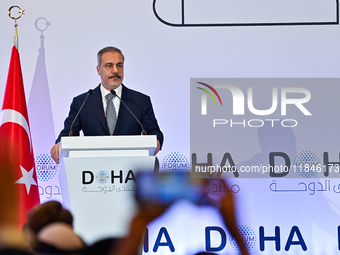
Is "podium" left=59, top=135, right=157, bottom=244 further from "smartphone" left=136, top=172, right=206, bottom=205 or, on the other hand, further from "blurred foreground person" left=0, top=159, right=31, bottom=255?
"blurred foreground person" left=0, top=159, right=31, bottom=255

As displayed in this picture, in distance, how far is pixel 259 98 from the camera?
15.9 ft

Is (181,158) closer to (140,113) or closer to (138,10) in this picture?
(140,113)

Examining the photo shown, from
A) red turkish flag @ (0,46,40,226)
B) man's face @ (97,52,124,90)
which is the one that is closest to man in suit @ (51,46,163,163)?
man's face @ (97,52,124,90)

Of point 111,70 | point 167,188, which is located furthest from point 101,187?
point 111,70

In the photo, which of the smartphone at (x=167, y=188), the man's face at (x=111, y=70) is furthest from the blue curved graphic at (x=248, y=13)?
the smartphone at (x=167, y=188)

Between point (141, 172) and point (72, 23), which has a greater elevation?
point (72, 23)

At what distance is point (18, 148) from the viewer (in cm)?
422

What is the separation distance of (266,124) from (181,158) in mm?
881

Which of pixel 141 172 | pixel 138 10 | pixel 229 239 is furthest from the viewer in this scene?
pixel 138 10

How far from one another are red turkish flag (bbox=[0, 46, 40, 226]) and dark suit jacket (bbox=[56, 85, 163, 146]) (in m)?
0.32

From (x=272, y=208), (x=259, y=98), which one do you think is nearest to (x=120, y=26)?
(x=259, y=98)

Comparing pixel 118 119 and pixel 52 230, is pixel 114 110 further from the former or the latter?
pixel 52 230

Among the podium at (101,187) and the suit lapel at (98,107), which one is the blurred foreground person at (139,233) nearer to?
the podium at (101,187)

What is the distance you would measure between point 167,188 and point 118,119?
83cm
